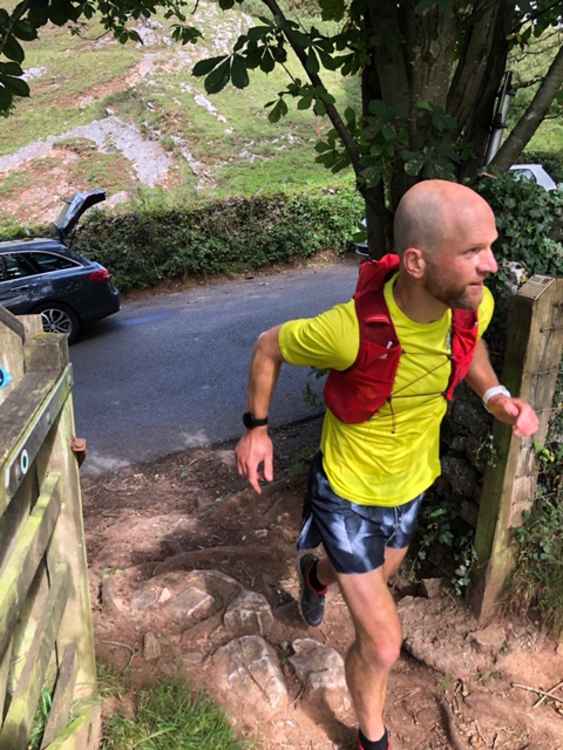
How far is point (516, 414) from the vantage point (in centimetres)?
235

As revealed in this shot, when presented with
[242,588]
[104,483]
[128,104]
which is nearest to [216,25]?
[128,104]

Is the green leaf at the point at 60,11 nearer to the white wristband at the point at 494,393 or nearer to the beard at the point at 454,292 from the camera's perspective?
the beard at the point at 454,292

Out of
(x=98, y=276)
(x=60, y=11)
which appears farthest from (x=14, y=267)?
(x=60, y=11)

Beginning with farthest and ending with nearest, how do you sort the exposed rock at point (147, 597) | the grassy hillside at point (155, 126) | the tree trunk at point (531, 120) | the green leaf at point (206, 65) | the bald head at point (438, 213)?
A: 1. the grassy hillside at point (155, 126)
2. the tree trunk at point (531, 120)
3. the green leaf at point (206, 65)
4. the exposed rock at point (147, 597)
5. the bald head at point (438, 213)

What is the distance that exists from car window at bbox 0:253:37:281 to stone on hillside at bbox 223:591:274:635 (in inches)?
303

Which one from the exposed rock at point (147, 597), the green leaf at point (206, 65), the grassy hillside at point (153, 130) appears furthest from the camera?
the grassy hillside at point (153, 130)

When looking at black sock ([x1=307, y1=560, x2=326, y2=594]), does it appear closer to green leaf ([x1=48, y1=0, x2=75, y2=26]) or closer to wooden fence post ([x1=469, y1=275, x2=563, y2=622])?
wooden fence post ([x1=469, y1=275, x2=563, y2=622])

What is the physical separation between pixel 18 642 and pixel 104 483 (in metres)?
3.90

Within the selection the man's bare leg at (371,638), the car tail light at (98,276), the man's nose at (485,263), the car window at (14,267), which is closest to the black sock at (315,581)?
the man's bare leg at (371,638)

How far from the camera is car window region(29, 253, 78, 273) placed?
9.79 metres

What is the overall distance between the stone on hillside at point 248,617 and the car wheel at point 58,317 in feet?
24.8

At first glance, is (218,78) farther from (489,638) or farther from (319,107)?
(489,638)

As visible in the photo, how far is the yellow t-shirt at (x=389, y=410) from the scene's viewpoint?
2.16m

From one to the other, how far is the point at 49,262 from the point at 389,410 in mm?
8724
